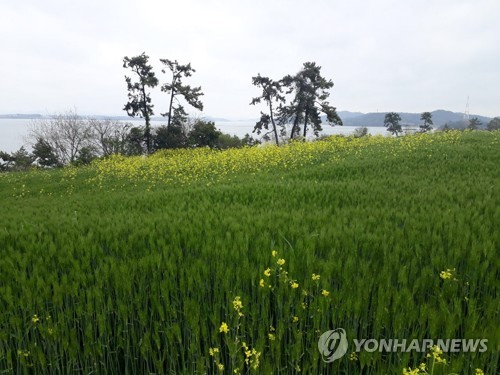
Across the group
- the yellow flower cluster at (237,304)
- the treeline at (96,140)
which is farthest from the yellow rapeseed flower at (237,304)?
the treeline at (96,140)

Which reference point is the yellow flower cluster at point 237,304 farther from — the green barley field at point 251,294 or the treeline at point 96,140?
the treeline at point 96,140

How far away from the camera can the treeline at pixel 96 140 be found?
4156 centimetres

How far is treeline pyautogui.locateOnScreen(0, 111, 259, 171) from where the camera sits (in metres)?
41.6

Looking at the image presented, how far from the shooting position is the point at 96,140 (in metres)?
56.1

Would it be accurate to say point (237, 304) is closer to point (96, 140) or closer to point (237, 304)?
point (237, 304)

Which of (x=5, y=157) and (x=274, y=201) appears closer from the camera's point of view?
(x=274, y=201)

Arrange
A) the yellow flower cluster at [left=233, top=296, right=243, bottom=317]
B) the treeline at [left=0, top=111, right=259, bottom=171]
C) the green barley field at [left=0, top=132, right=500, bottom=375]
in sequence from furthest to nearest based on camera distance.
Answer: the treeline at [left=0, top=111, right=259, bottom=171] < the yellow flower cluster at [left=233, top=296, right=243, bottom=317] < the green barley field at [left=0, top=132, right=500, bottom=375]

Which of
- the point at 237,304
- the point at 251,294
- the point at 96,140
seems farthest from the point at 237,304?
the point at 96,140

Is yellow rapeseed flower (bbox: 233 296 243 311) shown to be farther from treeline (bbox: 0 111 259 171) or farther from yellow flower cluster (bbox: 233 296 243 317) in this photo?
treeline (bbox: 0 111 259 171)

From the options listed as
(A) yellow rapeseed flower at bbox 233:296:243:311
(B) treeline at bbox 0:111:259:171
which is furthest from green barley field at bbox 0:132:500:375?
(B) treeline at bbox 0:111:259:171

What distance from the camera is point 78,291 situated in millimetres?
3283

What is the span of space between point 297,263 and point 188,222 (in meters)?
→ 2.51

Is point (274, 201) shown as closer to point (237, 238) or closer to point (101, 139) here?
point (237, 238)

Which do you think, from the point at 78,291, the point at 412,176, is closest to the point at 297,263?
the point at 78,291
